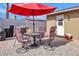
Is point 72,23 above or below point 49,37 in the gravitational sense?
above

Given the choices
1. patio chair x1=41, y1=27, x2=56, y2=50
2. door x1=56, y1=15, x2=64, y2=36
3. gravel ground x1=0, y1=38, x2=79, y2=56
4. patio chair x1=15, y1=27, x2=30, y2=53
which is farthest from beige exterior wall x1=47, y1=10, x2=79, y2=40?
patio chair x1=15, y1=27, x2=30, y2=53

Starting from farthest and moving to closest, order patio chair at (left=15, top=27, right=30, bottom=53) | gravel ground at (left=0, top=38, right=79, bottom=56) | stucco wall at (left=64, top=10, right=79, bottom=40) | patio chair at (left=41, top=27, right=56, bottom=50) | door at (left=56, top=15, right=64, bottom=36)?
1. door at (left=56, top=15, right=64, bottom=36)
2. stucco wall at (left=64, top=10, right=79, bottom=40)
3. patio chair at (left=41, top=27, right=56, bottom=50)
4. patio chair at (left=15, top=27, right=30, bottom=53)
5. gravel ground at (left=0, top=38, right=79, bottom=56)

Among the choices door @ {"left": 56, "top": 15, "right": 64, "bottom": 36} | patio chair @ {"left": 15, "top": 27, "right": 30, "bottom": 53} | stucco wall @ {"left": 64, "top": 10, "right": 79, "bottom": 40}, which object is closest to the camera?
patio chair @ {"left": 15, "top": 27, "right": 30, "bottom": 53}

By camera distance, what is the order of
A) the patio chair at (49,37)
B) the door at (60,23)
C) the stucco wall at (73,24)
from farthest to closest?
1. the door at (60,23)
2. the stucco wall at (73,24)
3. the patio chair at (49,37)

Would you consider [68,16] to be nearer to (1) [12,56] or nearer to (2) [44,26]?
(2) [44,26]

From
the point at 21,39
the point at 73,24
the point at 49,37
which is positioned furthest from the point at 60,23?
the point at 21,39

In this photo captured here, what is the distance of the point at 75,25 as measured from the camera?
1159cm

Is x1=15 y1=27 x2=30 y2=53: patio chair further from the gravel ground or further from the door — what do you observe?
the door

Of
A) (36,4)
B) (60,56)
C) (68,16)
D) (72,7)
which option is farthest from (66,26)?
(60,56)

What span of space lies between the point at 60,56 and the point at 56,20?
743 centimetres

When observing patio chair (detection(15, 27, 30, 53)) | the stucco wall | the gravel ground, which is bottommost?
the gravel ground

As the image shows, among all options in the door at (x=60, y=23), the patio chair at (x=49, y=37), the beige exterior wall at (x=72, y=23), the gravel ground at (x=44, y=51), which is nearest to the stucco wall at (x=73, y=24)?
the beige exterior wall at (x=72, y=23)

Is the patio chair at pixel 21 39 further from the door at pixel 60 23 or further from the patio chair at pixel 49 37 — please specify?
A: the door at pixel 60 23

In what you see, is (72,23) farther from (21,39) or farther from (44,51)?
(21,39)
